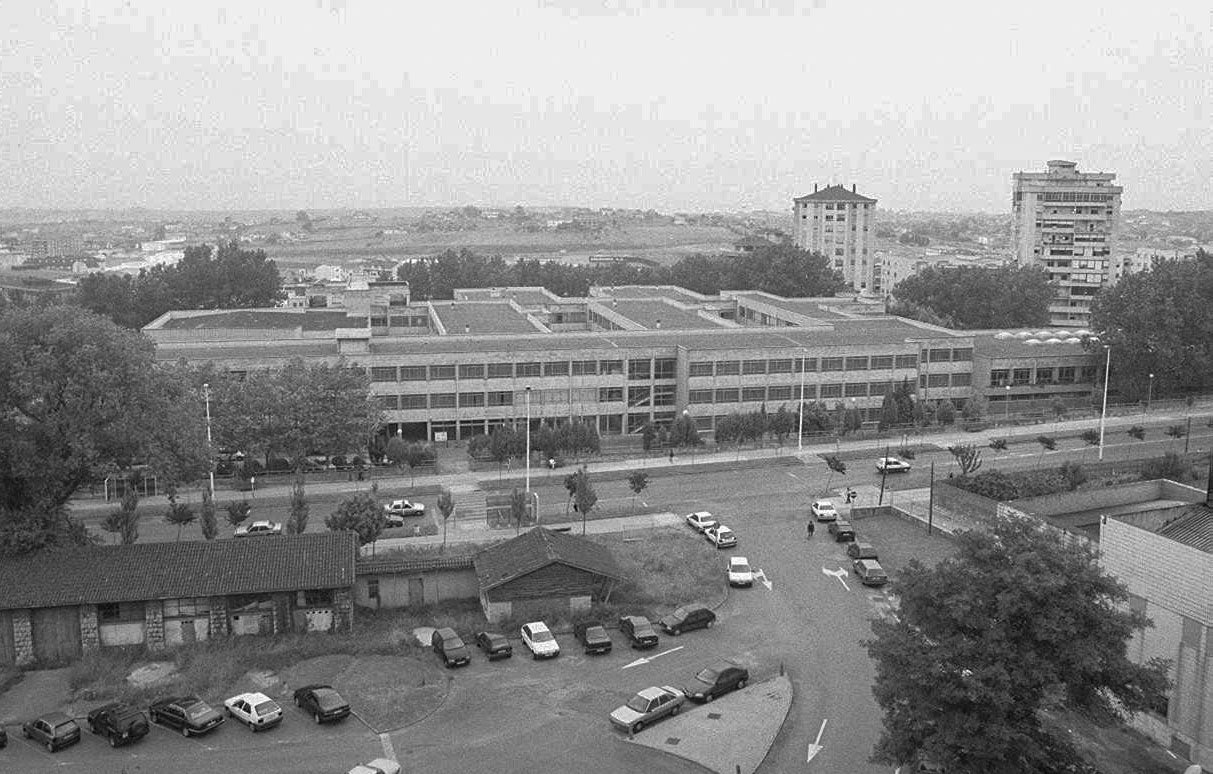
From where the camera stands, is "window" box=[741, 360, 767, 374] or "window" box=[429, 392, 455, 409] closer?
"window" box=[429, 392, 455, 409]

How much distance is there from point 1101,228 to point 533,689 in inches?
3692

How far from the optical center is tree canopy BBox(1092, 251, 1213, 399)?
55188mm

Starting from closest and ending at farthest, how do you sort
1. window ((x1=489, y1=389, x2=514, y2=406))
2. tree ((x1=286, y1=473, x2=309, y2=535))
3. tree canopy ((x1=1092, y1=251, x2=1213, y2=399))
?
tree ((x1=286, y1=473, x2=309, y2=535)), window ((x1=489, y1=389, x2=514, y2=406)), tree canopy ((x1=1092, y1=251, x2=1213, y2=399))

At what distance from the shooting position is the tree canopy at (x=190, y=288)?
7931 centimetres

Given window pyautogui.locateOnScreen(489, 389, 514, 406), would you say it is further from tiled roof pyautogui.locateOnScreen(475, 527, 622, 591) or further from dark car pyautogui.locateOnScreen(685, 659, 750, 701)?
dark car pyautogui.locateOnScreen(685, 659, 750, 701)

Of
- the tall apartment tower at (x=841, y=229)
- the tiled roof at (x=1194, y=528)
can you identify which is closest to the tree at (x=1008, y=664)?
the tiled roof at (x=1194, y=528)

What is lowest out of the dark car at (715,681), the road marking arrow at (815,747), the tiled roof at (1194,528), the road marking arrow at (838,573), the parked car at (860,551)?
the road marking arrow at (838,573)

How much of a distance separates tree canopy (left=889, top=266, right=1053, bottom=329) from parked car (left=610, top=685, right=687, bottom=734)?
209ft

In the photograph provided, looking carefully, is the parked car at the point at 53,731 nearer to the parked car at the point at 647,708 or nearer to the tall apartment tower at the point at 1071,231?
the parked car at the point at 647,708

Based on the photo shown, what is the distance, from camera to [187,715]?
69.3 ft

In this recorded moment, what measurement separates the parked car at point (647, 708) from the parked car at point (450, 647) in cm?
443

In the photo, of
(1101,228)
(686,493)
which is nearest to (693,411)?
(686,493)

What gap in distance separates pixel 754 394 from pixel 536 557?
87.7 feet

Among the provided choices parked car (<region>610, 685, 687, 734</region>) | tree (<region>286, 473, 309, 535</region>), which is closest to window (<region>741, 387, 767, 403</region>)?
tree (<region>286, 473, 309, 535</region>)
